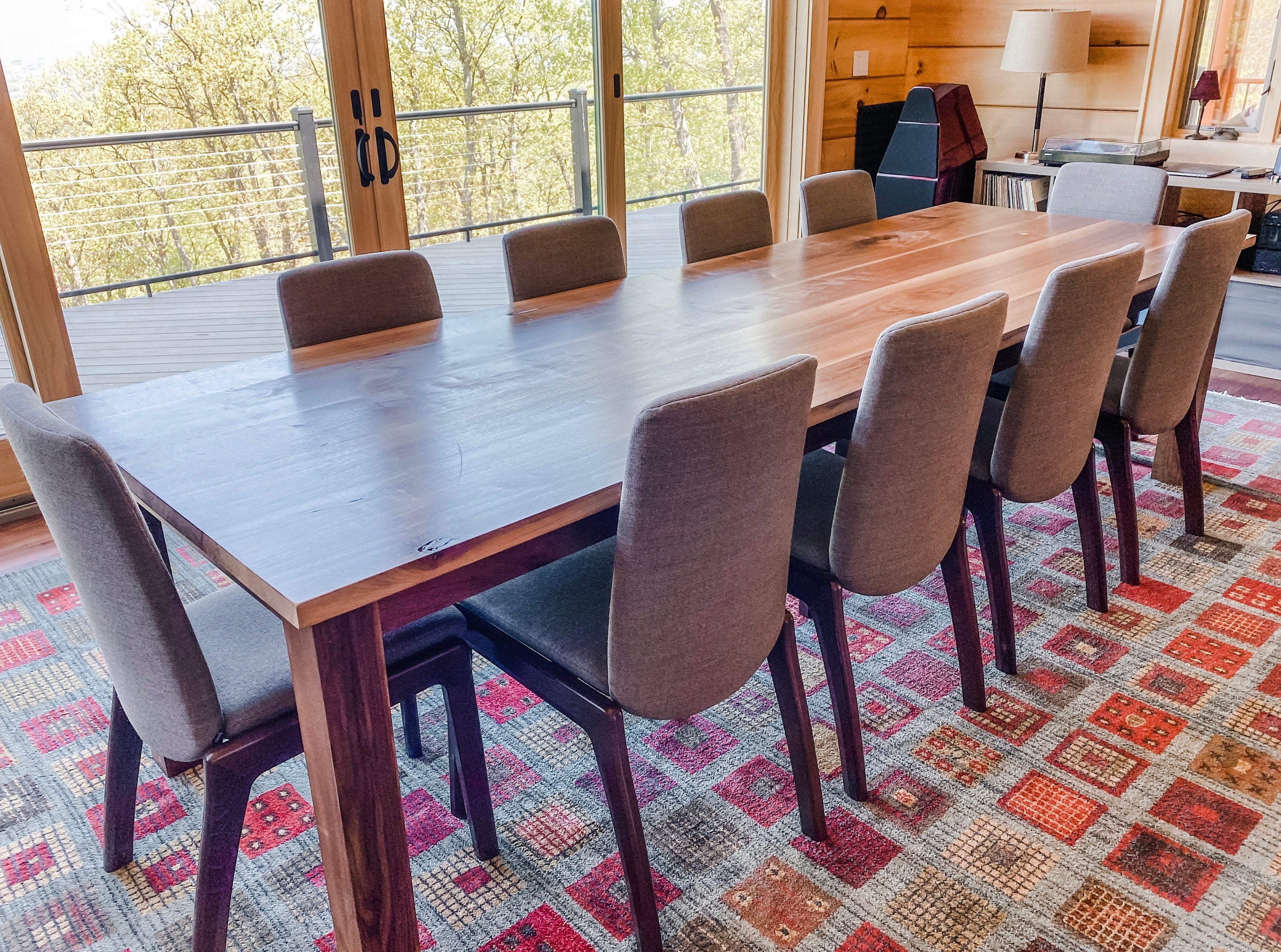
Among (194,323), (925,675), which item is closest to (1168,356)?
(925,675)

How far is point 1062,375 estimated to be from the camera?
2012 millimetres

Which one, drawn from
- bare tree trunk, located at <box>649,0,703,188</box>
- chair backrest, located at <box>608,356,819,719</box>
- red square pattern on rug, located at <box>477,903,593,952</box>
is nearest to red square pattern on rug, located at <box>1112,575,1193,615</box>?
chair backrest, located at <box>608,356,819,719</box>

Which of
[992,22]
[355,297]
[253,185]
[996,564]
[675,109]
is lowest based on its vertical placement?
[996,564]

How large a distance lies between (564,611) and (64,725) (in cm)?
127

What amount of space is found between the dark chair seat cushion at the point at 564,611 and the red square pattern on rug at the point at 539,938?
439mm

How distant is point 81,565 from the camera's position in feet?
4.34

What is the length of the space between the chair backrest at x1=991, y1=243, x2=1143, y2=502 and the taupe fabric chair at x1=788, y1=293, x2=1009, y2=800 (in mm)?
210

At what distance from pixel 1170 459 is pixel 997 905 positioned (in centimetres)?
198

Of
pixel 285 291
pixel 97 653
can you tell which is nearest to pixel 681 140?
pixel 285 291

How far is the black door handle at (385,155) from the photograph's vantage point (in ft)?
11.2

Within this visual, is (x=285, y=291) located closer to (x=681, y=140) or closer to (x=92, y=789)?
(x=92, y=789)

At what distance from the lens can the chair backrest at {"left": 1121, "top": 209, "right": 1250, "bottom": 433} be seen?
2.27 meters

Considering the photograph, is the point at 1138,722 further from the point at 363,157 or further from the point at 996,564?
the point at 363,157

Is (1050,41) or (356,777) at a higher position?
(1050,41)
